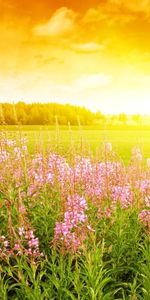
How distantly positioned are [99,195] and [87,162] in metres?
1.53

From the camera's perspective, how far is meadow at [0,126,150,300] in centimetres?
428

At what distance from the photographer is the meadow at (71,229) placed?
4281 millimetres

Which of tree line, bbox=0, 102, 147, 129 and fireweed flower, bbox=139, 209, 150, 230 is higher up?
tree line, bbox=0, 102, 147, 129

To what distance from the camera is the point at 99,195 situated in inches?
255

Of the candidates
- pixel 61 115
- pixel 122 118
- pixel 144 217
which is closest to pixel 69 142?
pixel 144 217

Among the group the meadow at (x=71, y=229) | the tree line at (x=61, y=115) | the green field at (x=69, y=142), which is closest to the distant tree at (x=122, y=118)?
the tree line at (x=61, y=115)

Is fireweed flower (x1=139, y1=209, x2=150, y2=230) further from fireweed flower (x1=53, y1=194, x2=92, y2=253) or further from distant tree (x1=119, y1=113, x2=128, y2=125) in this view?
distant tree (x1=119, y1=113, x2=128, y2=125)

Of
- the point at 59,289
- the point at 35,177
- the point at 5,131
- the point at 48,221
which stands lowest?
the point at 59,289

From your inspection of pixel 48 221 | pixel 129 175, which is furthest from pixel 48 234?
pixel 129 175

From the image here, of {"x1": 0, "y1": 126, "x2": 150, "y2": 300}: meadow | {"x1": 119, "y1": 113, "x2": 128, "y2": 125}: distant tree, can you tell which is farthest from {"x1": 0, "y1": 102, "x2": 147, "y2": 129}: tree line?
{"x1": 0, "y1": 126, "x2": 150, "y2": 300}: meadow

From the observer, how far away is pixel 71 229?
471cm

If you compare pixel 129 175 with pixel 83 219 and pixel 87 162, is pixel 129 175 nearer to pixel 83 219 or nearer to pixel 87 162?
pixel 87 162

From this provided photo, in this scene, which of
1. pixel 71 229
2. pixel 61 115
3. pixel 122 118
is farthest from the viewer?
pixel 122 118

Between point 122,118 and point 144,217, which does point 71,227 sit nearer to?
point 144,217
